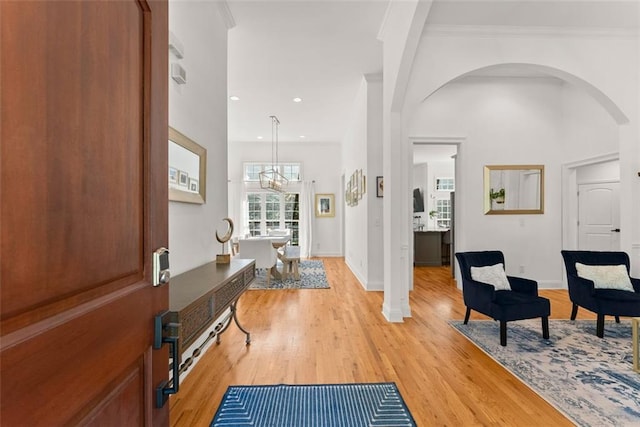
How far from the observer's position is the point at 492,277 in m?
3.30

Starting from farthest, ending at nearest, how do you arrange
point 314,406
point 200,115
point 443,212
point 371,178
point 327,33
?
point 443,212
point 371,178
point 327,33
point 200,115
point 314,406

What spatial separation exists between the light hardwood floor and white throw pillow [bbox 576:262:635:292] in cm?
66

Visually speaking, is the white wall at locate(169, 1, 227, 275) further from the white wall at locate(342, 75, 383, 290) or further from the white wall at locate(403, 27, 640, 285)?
the white wall at locate(342, 75, 383, 290)

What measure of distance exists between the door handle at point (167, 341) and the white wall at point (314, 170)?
815cm

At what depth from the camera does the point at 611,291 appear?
3.04 m

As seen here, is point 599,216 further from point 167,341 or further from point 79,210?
point 79,210

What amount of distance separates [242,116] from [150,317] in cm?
653

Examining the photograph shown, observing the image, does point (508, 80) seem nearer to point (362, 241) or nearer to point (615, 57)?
point (615, 57)

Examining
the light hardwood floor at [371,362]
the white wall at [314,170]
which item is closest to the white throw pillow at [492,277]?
the light hardwood floor at [371,362]

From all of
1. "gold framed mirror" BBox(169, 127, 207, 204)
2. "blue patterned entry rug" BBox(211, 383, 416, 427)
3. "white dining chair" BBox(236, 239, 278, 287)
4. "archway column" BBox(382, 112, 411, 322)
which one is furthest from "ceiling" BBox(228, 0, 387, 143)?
"blue patterned entry rug" BBox(211, 383, 416, 427)

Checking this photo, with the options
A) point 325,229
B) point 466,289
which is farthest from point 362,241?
point 325,229

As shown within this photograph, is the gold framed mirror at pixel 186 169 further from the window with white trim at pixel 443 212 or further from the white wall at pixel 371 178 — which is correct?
the window with white trim at pixel 443 212

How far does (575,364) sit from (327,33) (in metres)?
4.06

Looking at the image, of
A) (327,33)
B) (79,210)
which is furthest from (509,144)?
(79,210)
